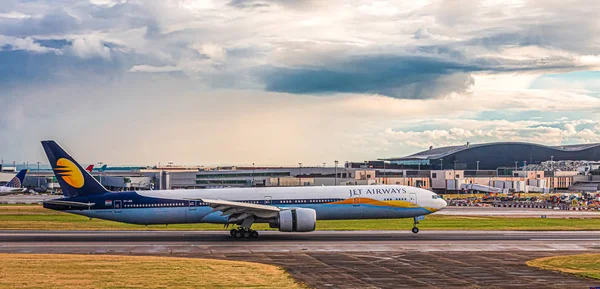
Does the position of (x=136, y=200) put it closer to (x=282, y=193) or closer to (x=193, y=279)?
(x=282, y=193)

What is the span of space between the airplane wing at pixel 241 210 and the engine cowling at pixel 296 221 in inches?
29.7

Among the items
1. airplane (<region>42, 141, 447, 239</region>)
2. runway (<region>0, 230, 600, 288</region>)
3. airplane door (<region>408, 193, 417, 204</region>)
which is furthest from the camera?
airplane door (<region>408, 193, 417, 204</region>)

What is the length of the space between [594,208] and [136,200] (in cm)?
7097

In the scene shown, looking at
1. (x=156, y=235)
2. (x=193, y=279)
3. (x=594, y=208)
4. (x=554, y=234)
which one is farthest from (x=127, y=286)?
(x=594, y=208)

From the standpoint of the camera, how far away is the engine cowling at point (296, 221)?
44406 mm

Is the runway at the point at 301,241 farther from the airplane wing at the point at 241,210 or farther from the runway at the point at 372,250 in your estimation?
the airplane wing at the point at 241,210

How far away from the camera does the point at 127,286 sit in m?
25.2

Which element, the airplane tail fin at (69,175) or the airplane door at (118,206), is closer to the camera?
the airplane door at (118,206)

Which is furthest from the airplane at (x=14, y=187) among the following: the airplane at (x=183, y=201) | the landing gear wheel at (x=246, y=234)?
the landing gear wheel at (x=246, y=234)

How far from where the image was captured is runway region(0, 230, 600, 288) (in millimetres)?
27672

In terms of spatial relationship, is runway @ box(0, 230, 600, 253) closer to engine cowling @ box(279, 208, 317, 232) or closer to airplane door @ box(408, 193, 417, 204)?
engine cowling @ box(279, 208, 317, 232)

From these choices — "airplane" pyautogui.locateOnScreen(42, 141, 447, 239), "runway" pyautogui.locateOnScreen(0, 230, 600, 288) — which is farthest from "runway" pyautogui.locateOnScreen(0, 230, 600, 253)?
"airplane" pyautogui.locateOnScreen(42, 141, 447, 239)

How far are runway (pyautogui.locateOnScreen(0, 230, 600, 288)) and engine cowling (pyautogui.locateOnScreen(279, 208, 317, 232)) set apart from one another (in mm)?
837

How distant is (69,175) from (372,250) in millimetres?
23657
